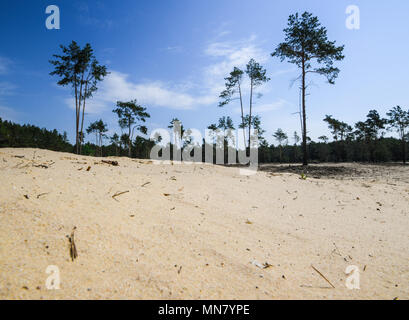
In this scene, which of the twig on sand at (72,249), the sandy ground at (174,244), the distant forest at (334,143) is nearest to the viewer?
the sandy ground at (174,244)

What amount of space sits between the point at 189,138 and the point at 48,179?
38.5m

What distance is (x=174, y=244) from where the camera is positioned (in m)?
2.04

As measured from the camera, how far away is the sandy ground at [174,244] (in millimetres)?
1475

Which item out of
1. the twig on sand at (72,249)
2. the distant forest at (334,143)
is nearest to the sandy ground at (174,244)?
the twig on sand at (72,249)

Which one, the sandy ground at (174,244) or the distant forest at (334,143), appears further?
the distant forest at (334,143)

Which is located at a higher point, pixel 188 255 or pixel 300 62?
pixel 300 62

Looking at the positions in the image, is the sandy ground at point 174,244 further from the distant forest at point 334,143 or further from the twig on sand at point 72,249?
the distant forest at point 334,143

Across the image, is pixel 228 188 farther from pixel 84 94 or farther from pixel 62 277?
pixel 84 94

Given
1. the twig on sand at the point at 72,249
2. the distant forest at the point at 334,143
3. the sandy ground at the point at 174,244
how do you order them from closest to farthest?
the sandy ground at the point at 174,244, the twig on sand at the point at 72,249, the distant forest at the point at 334,143

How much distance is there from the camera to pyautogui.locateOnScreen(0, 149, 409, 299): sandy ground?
4.84 feet

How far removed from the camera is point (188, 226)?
242cm

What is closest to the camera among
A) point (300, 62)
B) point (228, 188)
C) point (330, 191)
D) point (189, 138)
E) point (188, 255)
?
point (188, 255)

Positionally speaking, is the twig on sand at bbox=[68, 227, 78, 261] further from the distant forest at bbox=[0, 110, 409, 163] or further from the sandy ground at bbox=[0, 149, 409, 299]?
the distant forest at bbox=[0, 110, 409, 163]
